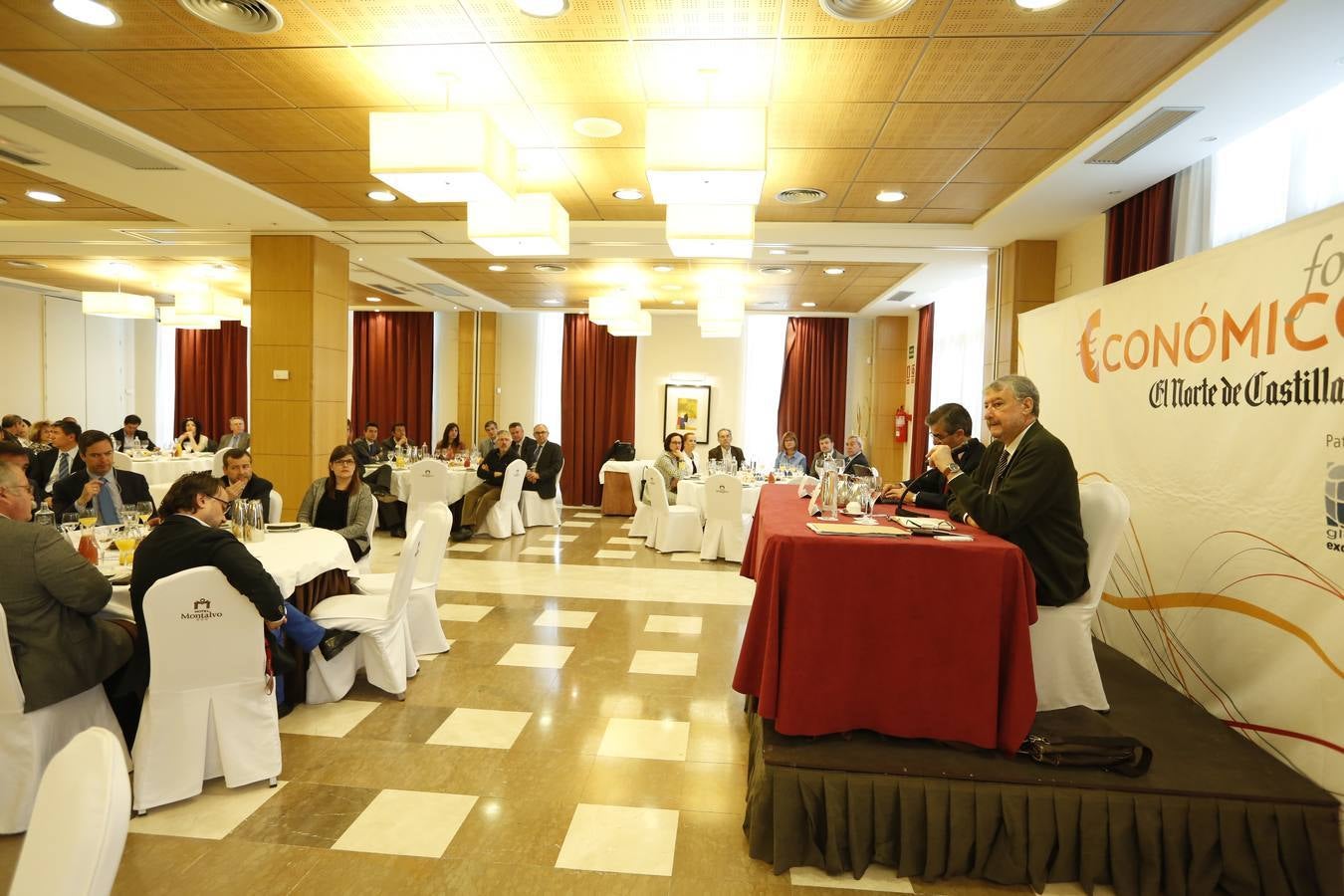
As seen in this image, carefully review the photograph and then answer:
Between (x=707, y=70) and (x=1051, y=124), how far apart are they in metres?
2.10

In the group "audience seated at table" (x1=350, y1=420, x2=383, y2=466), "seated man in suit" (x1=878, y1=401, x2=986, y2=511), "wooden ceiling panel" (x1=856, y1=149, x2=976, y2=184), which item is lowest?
"audience seated at table" (x1=350, y1=420, x2=383, y2=466)

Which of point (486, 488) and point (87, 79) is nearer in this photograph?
point (87, 79)

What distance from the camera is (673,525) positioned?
26.1 ft

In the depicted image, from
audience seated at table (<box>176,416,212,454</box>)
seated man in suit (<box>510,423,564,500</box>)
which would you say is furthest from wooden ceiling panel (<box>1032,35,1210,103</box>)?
audience seated at table (<box>176,416,212,454</box>)

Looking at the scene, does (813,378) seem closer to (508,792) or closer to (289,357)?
(289,357)

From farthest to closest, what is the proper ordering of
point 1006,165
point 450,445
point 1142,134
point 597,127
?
point 450,445, point 1006,165, point 597,127, point 1142,134

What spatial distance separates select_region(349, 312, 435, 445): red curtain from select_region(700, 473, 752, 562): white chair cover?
23.9 feet

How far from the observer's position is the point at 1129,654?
401 centimetres

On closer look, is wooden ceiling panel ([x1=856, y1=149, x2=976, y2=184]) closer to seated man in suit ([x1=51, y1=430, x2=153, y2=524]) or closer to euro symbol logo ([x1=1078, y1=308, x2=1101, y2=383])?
euro symbol logo ([x1=1078, y1=308, x2=1101, y2=383])

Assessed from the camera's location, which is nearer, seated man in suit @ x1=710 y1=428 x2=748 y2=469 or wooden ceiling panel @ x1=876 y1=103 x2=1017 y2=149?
wooden ceiling panel @ x1=876 y1=103 x2=1017 y2=149

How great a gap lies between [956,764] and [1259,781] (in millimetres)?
998

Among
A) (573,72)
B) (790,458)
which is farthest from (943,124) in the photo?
(790,458)

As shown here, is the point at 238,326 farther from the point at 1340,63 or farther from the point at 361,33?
the point at 1340,63

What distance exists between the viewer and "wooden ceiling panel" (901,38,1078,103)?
3.47m
